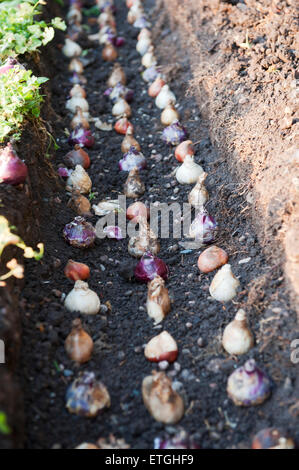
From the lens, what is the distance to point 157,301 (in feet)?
8.77

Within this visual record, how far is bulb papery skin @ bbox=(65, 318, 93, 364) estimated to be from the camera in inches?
94.7

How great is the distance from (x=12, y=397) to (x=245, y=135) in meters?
→ 2.08

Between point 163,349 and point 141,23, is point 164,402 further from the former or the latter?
point 141,23

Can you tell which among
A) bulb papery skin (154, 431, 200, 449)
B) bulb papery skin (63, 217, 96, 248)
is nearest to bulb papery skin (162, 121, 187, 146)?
bulb papery skin (63, 217, 96, 248)

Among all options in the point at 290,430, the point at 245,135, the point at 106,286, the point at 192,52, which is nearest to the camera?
the point at 290,430

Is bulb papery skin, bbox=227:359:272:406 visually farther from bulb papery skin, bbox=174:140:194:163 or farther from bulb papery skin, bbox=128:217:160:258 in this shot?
bulb papery skin, bbox=174:140:194:163

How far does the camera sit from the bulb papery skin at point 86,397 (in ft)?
7.24

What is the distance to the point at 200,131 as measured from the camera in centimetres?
385

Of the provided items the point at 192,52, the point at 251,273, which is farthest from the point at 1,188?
the point at 192,52

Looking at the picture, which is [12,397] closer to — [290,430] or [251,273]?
[290,430]

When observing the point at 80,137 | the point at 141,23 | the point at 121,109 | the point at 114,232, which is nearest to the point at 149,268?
the point at 114,232

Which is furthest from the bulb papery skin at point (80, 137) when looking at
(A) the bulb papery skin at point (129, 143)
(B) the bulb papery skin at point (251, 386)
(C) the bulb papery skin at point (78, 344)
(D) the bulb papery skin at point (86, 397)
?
(B) the bulb papery skin at point (251, 386)

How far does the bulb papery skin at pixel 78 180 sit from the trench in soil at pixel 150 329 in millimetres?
73

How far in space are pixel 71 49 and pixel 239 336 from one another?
353 cm
